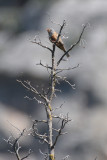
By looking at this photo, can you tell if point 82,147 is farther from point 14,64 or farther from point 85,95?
point 14,64

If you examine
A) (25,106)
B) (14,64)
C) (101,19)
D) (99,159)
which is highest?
(101,19)

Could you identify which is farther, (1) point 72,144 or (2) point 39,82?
(2) point 39,82

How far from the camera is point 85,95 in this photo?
36.5m

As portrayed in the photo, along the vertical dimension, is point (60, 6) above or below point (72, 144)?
above

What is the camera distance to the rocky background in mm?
34219

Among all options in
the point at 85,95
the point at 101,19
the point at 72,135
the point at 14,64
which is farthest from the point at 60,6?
the point at 72,135

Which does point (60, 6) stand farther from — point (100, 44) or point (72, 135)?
point (72, 135)

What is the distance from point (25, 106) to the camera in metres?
37.9

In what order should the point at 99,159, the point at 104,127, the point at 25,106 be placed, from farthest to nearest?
the point at 25,106, the point at 104,127, the point at 99,159

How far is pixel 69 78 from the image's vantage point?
36.4 m

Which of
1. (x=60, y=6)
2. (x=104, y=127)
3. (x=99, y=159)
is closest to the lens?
(x=99, y=159)

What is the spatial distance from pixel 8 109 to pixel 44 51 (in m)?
5.50

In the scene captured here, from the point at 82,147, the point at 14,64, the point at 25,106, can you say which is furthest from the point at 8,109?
the point at 82,147

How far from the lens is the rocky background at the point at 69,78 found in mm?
34219
